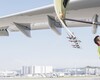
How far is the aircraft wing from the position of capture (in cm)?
1227

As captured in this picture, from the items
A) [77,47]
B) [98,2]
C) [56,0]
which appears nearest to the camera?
[56,0]

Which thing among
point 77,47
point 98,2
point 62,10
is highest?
point 98,2

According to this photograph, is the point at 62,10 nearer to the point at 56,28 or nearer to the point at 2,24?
the point at 56,28

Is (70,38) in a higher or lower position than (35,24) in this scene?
lower

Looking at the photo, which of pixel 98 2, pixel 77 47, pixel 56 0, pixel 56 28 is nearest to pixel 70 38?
pixel 77 47

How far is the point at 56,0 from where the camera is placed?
9719 millimetres

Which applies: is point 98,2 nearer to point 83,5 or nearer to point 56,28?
point 83,5

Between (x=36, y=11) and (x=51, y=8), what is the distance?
2.73 ft

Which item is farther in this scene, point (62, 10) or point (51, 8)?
point (51, 8)

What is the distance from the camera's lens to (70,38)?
10086 mm

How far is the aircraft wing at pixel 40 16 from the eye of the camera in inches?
483

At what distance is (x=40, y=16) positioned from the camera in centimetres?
1389

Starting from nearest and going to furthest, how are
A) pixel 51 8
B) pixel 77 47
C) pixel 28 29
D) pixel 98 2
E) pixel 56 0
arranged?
pixel 56 0 → pixel 77 47 → pixel 98 2 → pixel 51 8 → pixel 28 29

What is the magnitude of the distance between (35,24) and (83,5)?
137 inches
